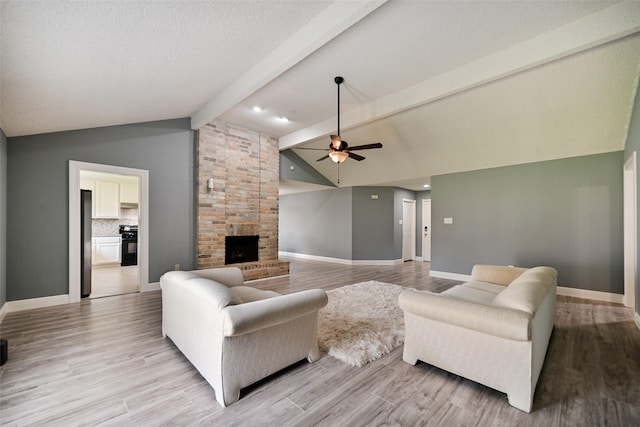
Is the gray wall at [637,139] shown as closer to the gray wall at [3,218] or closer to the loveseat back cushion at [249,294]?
the loveseat back cushion at [249,294]

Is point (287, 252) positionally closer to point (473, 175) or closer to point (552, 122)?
point (473, 175)

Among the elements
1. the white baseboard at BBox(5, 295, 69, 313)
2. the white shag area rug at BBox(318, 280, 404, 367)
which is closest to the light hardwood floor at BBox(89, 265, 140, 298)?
the white baseboard at BBox(5, 295, 69, 313)

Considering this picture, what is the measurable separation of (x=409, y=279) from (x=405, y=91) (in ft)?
12.5

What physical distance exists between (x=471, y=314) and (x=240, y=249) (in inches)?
194

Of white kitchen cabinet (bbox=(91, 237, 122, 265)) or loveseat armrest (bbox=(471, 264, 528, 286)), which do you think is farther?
white kitchen cabinet (bbox=(91, 237, 122, 265))

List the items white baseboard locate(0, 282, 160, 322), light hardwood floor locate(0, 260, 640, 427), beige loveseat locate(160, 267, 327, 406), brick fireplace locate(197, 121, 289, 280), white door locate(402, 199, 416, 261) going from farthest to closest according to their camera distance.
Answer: white door locate(402, 199, 416, 261) < brick fireplace locate(197, 121, 289, 280) < white baseboard locate(0, 282, 160, 322) < beige loveseat locate(160, 267, 327, 406) < light hardwood floor locate(0, 260, 640, 427)

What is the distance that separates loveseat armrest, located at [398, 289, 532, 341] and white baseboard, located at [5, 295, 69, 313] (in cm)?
479

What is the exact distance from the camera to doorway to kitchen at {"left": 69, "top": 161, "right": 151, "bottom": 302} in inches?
160

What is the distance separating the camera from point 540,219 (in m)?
5.04

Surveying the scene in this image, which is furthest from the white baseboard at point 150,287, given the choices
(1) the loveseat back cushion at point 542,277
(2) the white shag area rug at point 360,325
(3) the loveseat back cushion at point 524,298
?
(1) the loveseat back cushion at point 542,277

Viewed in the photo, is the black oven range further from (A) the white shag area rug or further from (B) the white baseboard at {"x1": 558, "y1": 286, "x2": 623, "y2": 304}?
(B) the white baseboard at {"x1": 558, "y1": 286, "x2": 623, "y2": 304}

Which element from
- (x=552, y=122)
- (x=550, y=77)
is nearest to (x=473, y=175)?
(x=552, y=122)

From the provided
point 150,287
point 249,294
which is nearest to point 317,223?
point 150,287

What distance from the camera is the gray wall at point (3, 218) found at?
3365mm
